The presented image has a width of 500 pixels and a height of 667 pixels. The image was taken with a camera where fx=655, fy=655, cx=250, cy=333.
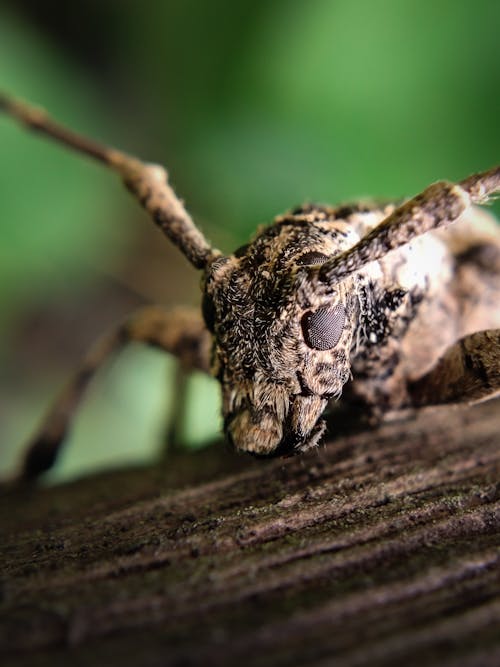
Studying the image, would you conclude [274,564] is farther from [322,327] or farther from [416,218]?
[416,218]

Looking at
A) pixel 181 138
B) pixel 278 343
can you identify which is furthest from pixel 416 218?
pixel 181 138

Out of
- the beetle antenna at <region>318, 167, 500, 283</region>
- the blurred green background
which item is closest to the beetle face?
the beetle antenna at <region>318, 167, 500, 283</region>

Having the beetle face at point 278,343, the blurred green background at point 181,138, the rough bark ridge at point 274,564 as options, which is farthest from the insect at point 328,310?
the blurred green background at point 181,138

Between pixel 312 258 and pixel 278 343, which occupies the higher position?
pixel 312 258

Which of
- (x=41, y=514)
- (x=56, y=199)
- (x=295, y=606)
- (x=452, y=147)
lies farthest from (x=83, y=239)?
(x=295, y=606)

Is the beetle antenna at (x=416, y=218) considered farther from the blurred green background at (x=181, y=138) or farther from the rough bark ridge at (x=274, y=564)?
the blurred green background at (x=181, y=138)

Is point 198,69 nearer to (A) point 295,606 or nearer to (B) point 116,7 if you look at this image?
(B) point 116,7
